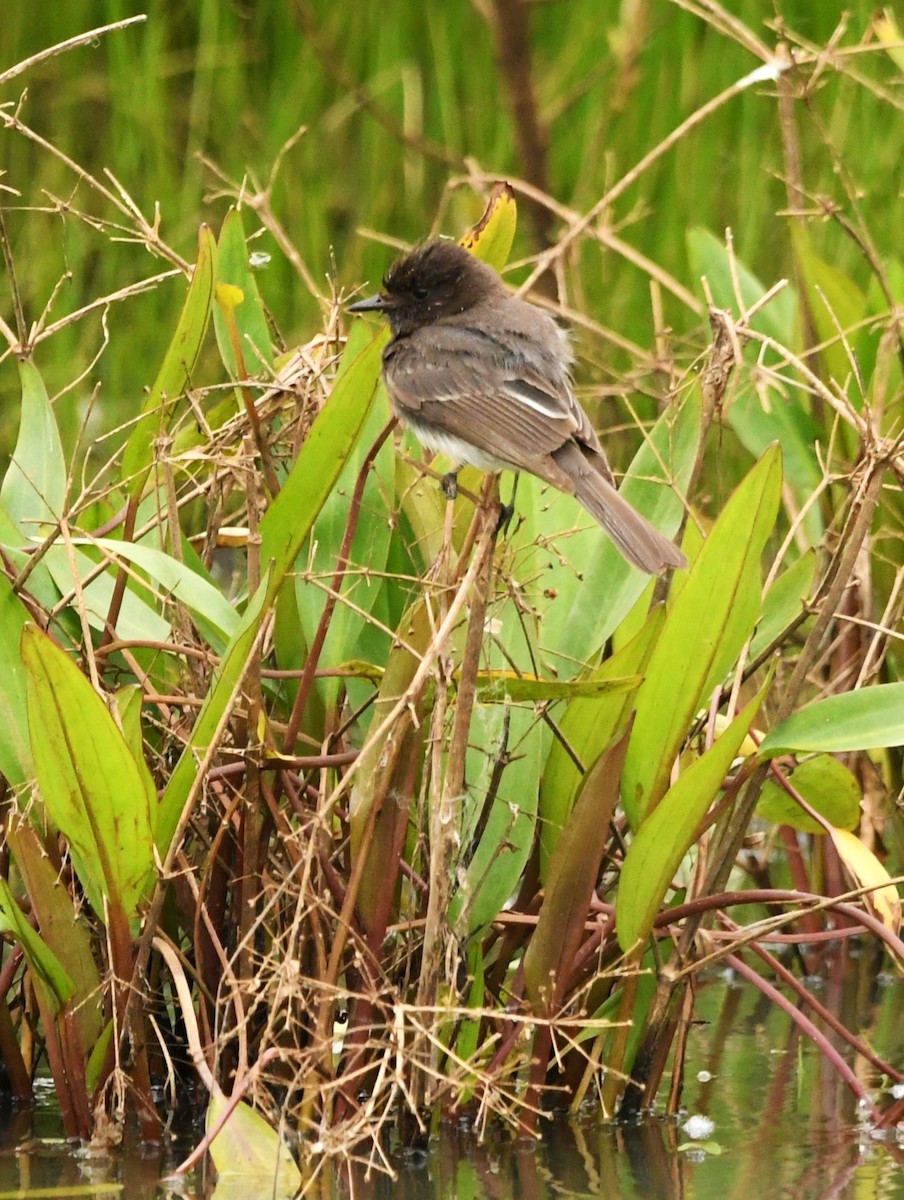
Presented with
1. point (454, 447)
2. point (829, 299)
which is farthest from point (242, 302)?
point (829, 299)

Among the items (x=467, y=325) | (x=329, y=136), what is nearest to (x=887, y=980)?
(x=467, y=325)

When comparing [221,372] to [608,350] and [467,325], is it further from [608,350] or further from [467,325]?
[467,325]

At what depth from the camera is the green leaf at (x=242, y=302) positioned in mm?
4082

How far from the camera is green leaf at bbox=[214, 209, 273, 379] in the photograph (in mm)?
4082

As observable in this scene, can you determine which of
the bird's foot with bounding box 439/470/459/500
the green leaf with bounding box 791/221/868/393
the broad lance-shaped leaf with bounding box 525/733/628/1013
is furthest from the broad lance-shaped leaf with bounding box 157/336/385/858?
the green leaf with bounding box 791/221/868/393

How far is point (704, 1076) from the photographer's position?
420 cm

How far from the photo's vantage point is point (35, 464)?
404cm

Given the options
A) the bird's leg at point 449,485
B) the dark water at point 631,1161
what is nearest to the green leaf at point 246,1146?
the dark water at point 631,1161

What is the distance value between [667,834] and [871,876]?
0.61 m

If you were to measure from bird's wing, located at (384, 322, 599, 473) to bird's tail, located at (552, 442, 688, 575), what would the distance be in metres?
0.08

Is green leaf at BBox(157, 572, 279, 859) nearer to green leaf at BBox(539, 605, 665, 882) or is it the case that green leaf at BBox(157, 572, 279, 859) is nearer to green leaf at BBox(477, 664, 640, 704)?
green leaf at BBox(477, 664, 640, 704)

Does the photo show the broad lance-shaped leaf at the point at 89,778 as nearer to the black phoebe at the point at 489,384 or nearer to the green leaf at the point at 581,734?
the green leaf at the point at 581,734

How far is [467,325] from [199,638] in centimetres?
105

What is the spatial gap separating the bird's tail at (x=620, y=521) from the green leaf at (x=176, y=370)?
31.1 inches
